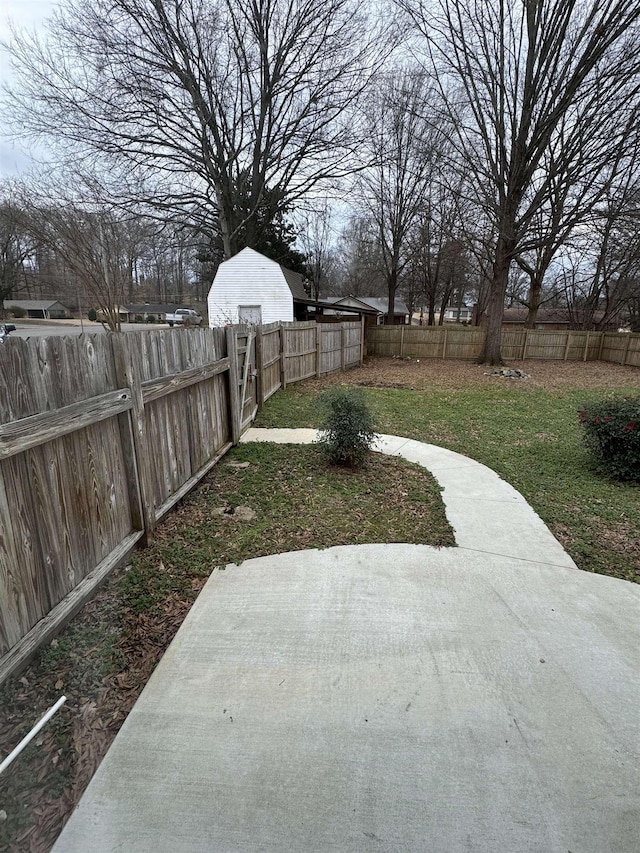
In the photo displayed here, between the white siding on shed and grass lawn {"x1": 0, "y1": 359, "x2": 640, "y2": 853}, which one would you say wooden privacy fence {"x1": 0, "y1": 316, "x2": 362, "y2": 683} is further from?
the white siding on shed

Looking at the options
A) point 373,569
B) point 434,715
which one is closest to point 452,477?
point 373,569

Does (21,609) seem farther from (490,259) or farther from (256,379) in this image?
(490,259)

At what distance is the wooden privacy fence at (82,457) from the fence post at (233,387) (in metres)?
0.84

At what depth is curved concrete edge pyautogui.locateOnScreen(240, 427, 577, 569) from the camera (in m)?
3.47

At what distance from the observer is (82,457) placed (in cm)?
261

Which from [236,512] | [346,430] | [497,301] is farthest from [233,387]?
[497,301]

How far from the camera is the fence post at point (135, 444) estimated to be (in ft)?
9.78

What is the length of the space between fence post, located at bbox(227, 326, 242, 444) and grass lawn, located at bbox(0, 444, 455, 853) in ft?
1.02

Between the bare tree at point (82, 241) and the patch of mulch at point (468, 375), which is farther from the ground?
the bare tree at point (82, 241)

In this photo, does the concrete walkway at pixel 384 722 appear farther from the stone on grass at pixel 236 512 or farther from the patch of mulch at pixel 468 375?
the patch of mulch at pixel 468 375

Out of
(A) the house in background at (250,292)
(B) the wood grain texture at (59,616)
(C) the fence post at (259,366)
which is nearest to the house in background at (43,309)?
(A) the house in background at (250,292)

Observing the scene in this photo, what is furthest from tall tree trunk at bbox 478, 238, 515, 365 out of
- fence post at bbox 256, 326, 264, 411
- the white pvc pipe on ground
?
the white pvc pipe on ground

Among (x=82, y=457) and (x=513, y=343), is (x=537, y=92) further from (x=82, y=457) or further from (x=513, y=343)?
(x=82, y=457)

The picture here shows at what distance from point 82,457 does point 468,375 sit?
13.5 meters
